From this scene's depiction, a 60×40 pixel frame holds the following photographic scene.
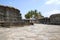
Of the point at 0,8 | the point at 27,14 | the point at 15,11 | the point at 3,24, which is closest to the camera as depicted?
the point at 3,24

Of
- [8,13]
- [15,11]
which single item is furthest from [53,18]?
[8,13]

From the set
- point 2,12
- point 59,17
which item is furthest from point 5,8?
point 59,17

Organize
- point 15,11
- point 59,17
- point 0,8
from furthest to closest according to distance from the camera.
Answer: point 59,17
point 15,11
point 0,8

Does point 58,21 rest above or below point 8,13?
below

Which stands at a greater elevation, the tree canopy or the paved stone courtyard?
the tree canopy

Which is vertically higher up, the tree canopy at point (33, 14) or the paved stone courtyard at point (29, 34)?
the tree canopy at point (33, 14)

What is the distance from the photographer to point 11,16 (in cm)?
3077

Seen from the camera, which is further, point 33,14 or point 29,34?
point 33,14

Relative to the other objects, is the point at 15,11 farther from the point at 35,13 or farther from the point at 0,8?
the point at 35,13

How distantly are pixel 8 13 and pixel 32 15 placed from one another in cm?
4643

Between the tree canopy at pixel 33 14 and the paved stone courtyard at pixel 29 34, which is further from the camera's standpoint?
the tree canopy at pixel 33 14

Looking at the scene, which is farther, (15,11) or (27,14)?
(27,14)

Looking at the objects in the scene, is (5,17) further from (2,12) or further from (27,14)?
(27,14)

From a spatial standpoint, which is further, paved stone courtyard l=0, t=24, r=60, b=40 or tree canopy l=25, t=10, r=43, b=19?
tree canopy l=25, t=10, r=43, b=19
